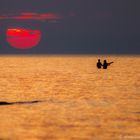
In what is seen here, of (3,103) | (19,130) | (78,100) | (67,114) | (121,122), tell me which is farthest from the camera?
(78,100)

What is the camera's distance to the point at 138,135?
73.7ft

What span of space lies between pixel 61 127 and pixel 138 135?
410 centimetres

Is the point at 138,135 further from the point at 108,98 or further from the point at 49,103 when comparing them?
the point at 108,98

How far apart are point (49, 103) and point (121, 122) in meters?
9.59

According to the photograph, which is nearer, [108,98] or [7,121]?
[7,121]

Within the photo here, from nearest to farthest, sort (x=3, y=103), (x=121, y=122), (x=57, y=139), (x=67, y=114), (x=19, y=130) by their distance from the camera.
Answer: (x=57, y=139), (x=19, y=130), (x=121, y=122), (x=67, y=114), (x=3, y=103)

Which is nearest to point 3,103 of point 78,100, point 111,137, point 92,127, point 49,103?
point 49,103

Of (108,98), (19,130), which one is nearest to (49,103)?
(108,98)

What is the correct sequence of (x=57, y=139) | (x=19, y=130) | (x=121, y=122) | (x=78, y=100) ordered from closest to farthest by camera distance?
1. (x=57, y=139)
2. (x=19, y=130)
3. (x=121, y=122)
4. (x=78, y=100)

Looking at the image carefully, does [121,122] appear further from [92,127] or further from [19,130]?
[19,130]

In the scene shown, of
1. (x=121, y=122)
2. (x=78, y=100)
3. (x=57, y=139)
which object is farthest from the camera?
(x=78, y=100)

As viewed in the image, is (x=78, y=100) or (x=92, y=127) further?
(x=78, y=100)

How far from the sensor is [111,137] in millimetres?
22375

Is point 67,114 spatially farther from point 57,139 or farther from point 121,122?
point 57,139
